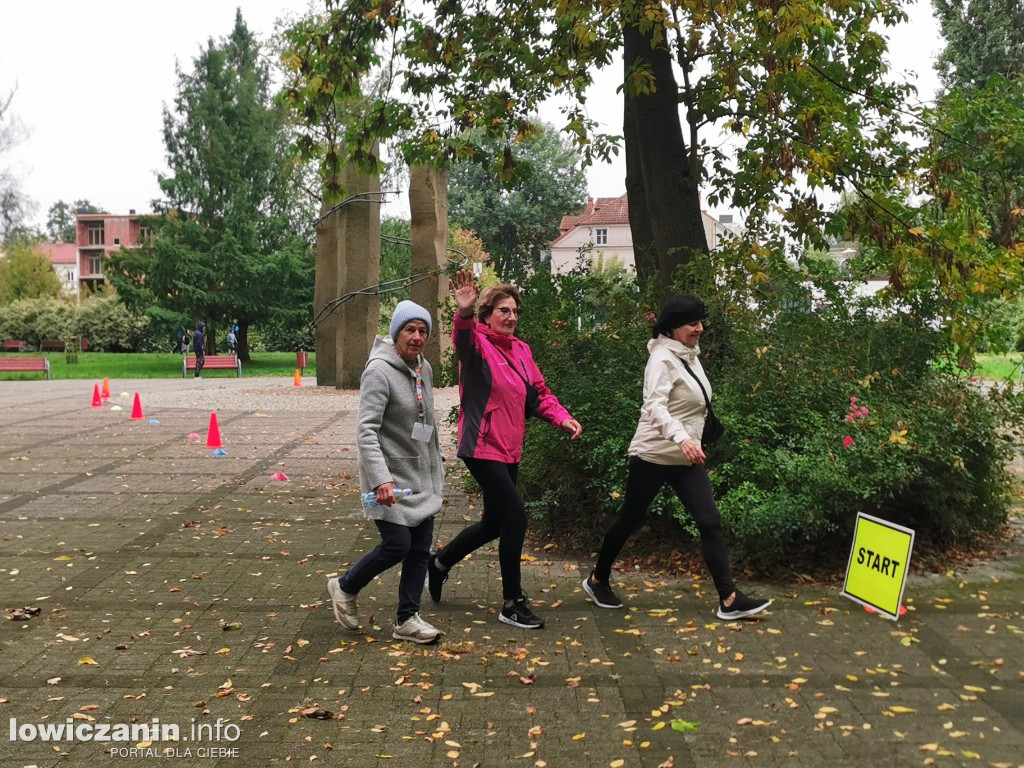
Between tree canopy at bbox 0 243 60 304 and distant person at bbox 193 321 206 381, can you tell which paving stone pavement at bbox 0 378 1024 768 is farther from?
tree canopy at bbox 0 243 60 304

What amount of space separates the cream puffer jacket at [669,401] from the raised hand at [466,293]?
1.10 meters

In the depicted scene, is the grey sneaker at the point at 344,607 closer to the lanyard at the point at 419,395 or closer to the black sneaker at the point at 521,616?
the black sneaker at the point at 521,616

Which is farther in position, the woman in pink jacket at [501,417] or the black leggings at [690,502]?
the black leggings at [690,502]

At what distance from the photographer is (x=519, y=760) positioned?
153 inches

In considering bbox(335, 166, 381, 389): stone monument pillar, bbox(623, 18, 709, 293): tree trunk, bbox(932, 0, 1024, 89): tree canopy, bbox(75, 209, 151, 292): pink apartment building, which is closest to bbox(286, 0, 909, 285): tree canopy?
bbox(623, 18, 709, 293): tree trunk

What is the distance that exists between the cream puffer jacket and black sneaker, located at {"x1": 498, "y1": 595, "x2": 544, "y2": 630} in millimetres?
1043

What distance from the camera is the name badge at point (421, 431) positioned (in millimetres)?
5296

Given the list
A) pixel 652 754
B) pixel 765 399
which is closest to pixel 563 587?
pixel 765 399

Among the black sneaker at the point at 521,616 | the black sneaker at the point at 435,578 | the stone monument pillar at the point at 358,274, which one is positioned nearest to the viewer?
the black sneaker at the point at 521,616

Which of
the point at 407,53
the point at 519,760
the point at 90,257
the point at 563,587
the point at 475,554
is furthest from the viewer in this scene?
the point at 90,257

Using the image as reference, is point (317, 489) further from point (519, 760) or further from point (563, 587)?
point (519, 760)

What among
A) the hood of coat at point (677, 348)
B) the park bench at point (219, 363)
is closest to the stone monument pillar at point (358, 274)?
the park bench at point (219, 363)

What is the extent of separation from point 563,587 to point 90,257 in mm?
121642

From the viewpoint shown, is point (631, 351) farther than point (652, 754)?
Yes
